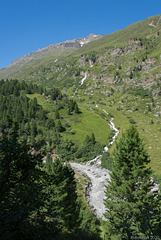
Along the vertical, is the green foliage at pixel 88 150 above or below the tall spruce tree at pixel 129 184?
below

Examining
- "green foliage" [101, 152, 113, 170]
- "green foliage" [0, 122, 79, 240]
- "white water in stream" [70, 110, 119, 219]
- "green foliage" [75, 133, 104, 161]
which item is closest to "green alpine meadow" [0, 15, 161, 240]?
"green foliage" [0, 122, 79, 240]

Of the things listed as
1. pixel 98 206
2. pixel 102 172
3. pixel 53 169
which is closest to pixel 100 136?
pixel 102 172

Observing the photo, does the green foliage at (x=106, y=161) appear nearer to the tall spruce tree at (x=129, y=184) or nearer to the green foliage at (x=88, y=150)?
the green foliage at (x=88, y=150)

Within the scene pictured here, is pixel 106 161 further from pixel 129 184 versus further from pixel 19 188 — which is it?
pixel 19 188

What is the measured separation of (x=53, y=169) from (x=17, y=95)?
167455 mm

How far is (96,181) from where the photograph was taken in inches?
2832

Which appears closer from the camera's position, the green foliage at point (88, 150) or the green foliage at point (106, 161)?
the green foliage at point (106, 161)

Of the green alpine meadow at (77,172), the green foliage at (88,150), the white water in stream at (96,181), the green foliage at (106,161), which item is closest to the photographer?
the green alpine meadow at (77,172)

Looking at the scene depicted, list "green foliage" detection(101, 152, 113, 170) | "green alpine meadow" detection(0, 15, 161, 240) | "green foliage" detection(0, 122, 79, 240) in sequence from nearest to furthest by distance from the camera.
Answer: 1. "green foliage" detection(0, 122, 79, 240)
2. "green alpine meadow" detection(0, 15, 161, 240)
3. "green foliage" detection(101, 152, 113, 170)

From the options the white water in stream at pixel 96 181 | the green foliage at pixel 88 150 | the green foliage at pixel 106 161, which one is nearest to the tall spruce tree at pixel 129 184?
the white water in stream at pixel 96 181

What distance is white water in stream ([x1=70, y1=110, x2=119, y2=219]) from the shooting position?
51972mm

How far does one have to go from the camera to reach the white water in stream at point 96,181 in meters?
52.0

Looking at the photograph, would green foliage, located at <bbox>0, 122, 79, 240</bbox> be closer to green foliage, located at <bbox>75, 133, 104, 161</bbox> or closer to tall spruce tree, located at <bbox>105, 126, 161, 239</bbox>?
tall spruce tree, located at <bbox>105, 126, 161, 239</bbox>

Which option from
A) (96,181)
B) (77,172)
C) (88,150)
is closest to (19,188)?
(96,181)
